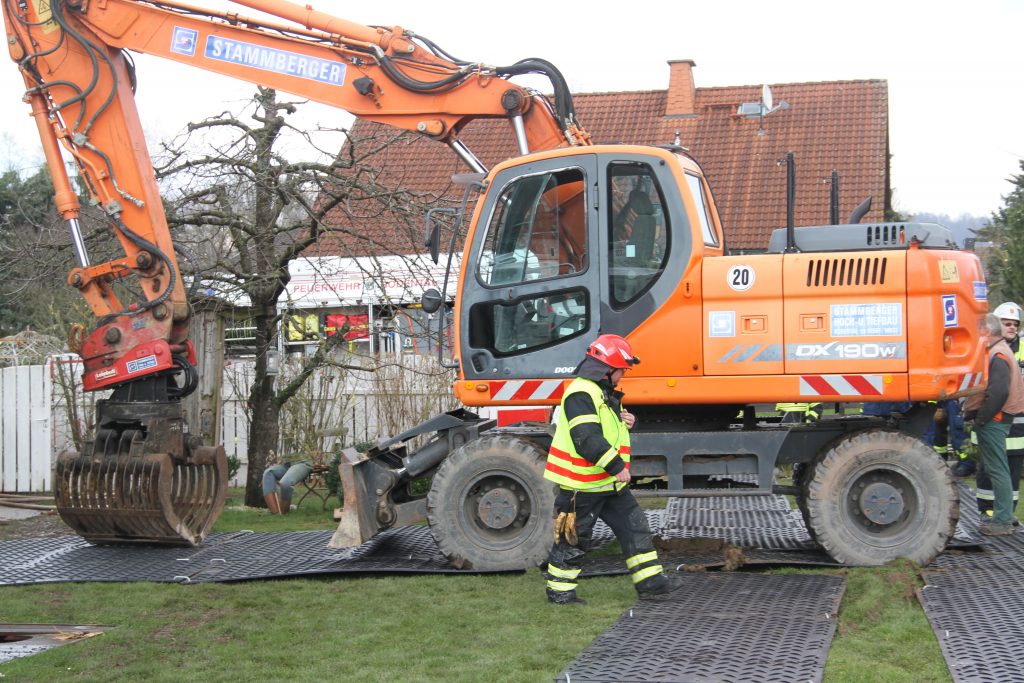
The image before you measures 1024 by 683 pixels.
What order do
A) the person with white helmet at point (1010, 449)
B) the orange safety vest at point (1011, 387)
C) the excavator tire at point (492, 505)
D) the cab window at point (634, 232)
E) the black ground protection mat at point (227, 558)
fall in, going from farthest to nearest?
the person with white helmet at point (1010, 449) < the orange safety vest at point (1011, 387) < the black ground protection mat at point (227, 558) < the excavator tire at point (492, 505) < the cab window at point (634, 232)

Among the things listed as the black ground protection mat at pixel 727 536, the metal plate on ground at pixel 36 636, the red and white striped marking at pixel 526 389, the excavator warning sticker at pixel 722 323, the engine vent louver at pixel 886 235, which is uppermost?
the engine vent louver at pixel 886 235

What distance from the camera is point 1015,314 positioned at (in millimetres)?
10352

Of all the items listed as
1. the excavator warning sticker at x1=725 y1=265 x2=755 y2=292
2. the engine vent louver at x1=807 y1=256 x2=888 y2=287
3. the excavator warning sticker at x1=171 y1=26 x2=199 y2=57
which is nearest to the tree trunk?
the excavator warning sticker at x1=171 y1=26 x2=199 y2=57

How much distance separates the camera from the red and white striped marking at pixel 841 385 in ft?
26.6

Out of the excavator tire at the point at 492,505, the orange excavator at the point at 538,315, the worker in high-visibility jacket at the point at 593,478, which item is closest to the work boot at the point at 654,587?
the worker in high-visibility jacket at the point at 593,478

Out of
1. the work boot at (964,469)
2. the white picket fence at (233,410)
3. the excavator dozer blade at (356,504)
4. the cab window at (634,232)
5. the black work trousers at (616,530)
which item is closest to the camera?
the black work trousers at (616,530)

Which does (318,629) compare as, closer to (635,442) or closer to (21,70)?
(635,442)

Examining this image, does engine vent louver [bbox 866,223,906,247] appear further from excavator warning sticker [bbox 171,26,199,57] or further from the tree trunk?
the tree trunk

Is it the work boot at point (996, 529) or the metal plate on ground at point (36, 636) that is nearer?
the metal plate on ground at point (36, 636)

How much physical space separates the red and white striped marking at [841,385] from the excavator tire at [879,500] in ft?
1.36

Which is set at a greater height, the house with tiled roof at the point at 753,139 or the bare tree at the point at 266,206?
the house with tiled roof at the point at 753,139

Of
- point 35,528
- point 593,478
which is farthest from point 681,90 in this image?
point 593,478

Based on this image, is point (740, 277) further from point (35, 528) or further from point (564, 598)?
point (35, 528)

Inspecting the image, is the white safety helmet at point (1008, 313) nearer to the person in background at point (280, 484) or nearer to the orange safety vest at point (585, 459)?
the orange safety vest at point (585, 459)
